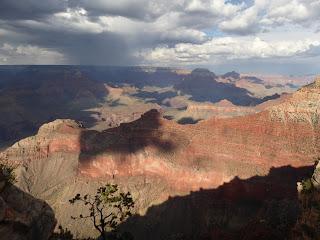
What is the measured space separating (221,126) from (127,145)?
1335 inches

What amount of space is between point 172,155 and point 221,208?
27.6 meters

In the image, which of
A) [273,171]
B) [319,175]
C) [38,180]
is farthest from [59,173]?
[319,175]

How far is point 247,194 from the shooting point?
5007 inches

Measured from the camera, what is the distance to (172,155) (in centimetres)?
14612

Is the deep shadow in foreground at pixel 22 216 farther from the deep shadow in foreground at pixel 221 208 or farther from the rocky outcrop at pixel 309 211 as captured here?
the deep shadow in foreground at pixel 221 208

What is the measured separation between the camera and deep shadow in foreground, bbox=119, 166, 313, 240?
120 meters

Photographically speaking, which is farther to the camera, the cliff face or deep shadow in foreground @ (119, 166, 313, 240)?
the cliff face

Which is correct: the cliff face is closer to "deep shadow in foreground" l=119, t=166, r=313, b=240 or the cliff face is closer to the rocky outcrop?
"deep shadow in foreground" l=119, t=166, r=313, b=240

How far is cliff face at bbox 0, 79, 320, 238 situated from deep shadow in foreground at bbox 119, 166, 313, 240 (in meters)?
1.69

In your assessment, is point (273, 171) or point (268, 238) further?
point (273, 171)

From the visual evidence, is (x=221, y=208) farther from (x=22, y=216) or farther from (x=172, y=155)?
(x=22, y=216)

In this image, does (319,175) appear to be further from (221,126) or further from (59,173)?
(59,173)

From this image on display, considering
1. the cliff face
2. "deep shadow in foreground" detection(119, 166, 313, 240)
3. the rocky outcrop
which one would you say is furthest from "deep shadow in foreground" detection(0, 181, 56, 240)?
the cliff face

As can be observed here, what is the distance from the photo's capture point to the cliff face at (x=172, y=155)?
134000 mm
